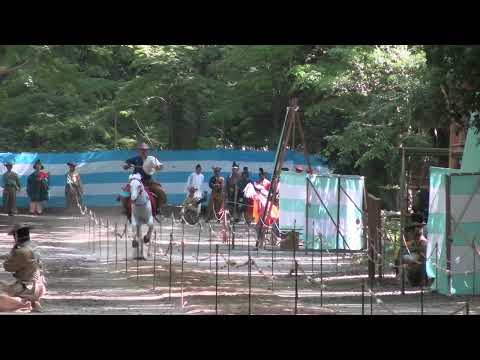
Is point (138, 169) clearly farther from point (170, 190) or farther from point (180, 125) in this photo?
point (180, 125)

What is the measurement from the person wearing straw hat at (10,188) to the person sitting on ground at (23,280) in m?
20.6

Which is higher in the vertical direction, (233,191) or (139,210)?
(233,191)

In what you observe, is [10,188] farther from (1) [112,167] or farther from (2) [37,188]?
(1) [112,167]

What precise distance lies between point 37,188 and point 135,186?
1504 centimetres

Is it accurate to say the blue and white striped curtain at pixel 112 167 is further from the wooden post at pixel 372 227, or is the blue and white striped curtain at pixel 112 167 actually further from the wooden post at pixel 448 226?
the wooden post at pixel 448 226

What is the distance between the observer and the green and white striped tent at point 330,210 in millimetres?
21594

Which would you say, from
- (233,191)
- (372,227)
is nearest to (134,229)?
(372,227)

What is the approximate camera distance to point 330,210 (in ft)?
71.8

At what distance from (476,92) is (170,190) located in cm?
2410

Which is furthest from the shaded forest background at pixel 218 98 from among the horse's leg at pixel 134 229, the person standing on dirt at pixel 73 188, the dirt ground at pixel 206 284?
the horse's leg at pixel 134 229

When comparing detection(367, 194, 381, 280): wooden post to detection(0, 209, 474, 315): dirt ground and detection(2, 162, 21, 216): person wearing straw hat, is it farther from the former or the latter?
Answer: detection(2, 162, 21, 216): person wearing straw hat

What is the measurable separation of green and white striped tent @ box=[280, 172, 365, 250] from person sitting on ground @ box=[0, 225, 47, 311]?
27.6 feet

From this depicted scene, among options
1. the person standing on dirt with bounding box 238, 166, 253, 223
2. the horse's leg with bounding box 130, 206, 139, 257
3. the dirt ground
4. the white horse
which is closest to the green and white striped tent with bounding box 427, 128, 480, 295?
the dirt ground

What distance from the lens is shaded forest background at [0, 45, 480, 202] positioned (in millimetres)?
26594
